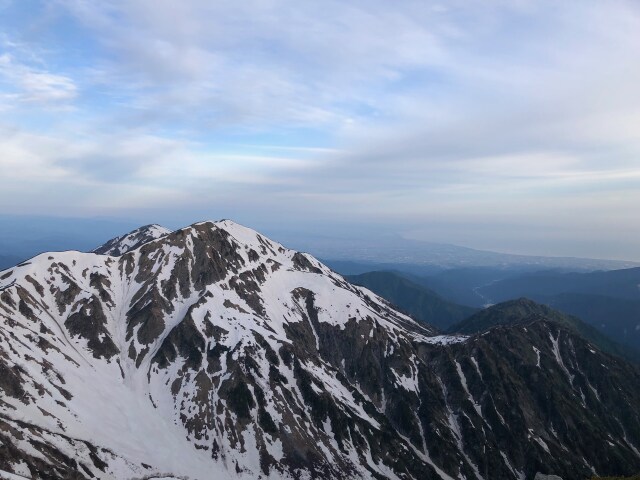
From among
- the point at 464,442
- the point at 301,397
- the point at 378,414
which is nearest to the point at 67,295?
the point at 301,397

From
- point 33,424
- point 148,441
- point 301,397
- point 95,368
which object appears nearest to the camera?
point 33,424

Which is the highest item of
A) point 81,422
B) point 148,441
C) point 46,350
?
point 46,350

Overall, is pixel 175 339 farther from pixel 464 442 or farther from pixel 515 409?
pixel 515 409

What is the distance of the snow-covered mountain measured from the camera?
12200 cm

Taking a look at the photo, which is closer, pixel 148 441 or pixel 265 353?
pixel 148 441

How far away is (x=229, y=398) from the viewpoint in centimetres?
15012

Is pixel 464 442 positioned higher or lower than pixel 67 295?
lower

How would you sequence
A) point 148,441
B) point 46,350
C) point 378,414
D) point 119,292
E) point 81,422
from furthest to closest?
point 119,292, point 378,414, point 46,350, point 148,441, point 81,422

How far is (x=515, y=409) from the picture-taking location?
18162 cm

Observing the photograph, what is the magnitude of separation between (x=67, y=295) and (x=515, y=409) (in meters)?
188

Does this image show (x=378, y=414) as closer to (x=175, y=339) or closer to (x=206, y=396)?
(x=206, y=396)

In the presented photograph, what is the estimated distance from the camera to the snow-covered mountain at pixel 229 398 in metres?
122

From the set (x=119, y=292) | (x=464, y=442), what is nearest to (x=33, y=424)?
(x=119, y=292)

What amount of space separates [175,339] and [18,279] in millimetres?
62242
